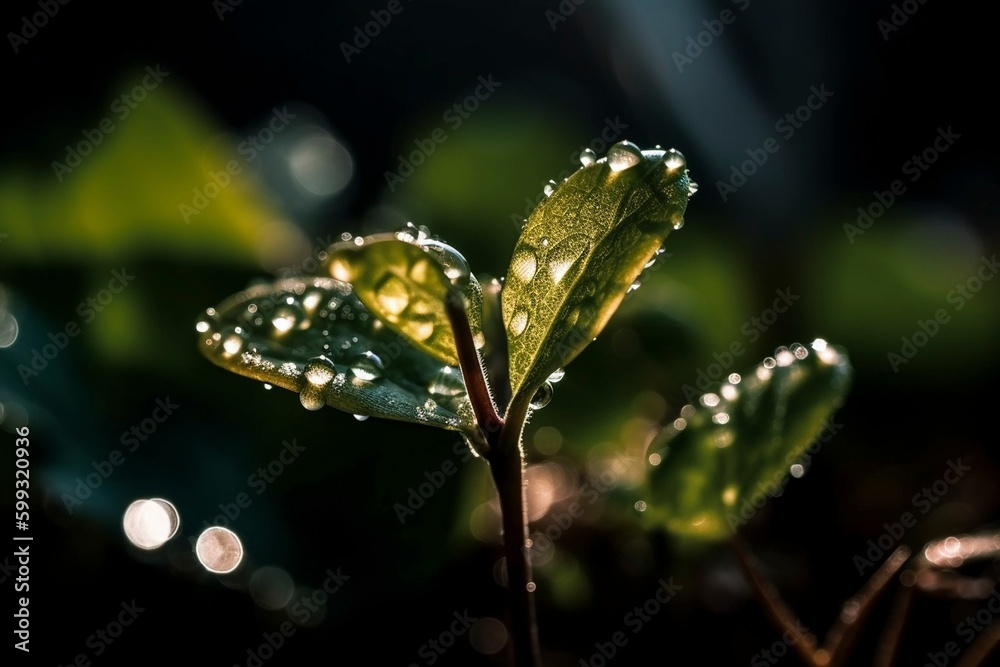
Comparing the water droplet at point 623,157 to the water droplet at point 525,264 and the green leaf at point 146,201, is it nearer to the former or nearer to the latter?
the water droplet at point 525,264

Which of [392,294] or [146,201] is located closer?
[392,294]

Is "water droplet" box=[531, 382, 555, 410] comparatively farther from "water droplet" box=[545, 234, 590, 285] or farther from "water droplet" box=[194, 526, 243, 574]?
"water droplet" box=[194, 526, 243, 574]

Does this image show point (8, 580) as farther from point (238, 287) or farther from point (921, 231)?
point (921, 231)

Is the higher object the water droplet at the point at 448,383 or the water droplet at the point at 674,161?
the water droplet at the point at 674,161

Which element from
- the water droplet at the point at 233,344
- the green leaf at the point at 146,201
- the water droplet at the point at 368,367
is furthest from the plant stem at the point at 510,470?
the green leaf at the point at 146,201

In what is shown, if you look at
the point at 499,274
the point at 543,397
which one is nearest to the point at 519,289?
the point at 543,397

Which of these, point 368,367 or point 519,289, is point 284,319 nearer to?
point 368,367
